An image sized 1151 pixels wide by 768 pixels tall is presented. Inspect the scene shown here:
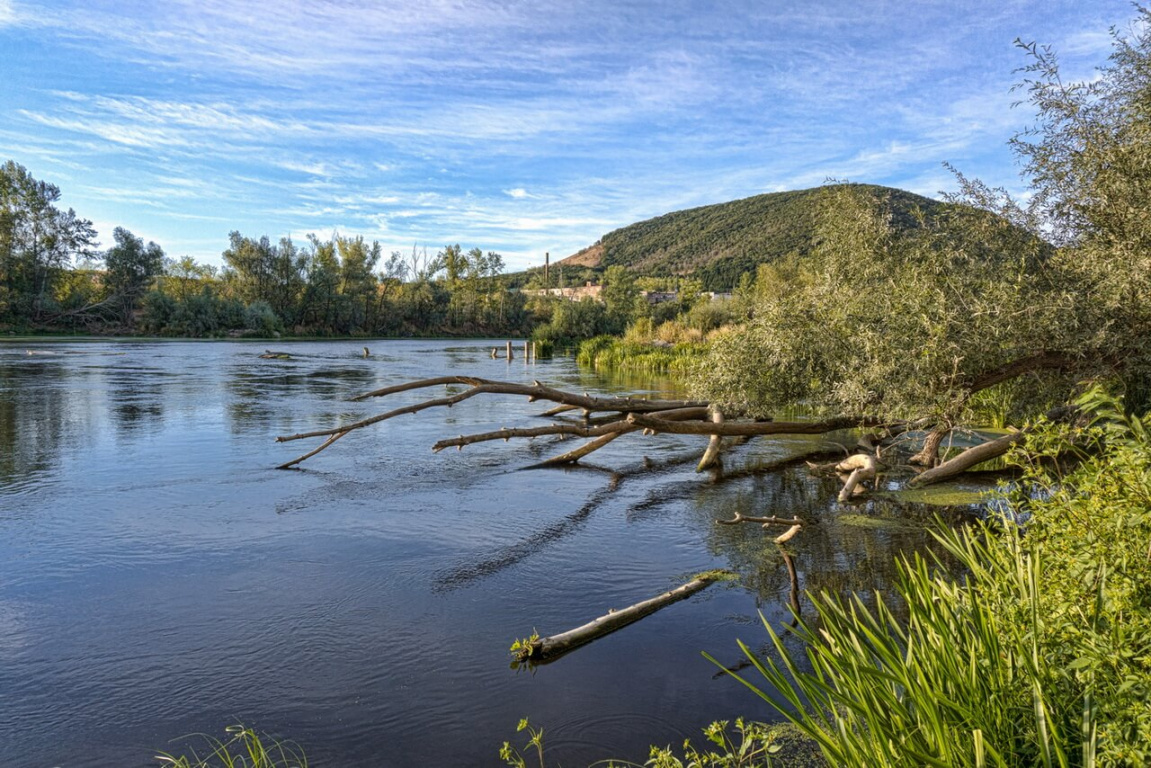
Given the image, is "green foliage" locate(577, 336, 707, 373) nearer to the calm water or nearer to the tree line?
the calm water

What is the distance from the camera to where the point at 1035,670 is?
7.35 feet

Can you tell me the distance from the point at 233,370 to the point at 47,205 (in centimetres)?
4523

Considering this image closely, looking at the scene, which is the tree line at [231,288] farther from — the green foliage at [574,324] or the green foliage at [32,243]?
the green foliage at [574,324]

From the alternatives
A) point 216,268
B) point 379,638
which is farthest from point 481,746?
point 216,268

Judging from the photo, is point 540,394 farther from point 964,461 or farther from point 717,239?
point 717,239

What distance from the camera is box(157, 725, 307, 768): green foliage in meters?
4.06

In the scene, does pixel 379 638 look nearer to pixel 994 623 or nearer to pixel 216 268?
pixel 994 623

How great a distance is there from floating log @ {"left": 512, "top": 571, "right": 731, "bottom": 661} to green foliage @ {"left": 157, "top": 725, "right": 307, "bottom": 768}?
168 cm

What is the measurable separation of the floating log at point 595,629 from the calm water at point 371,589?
0.10 meters

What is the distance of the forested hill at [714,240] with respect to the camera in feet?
331

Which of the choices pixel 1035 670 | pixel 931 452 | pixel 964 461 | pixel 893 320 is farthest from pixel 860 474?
pixel 1035 670

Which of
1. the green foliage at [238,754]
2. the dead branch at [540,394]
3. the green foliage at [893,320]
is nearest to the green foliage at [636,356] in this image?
the dead branch at [540,394]

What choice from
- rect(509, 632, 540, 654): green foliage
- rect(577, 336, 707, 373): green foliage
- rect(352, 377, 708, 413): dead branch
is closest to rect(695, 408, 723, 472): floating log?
rect(352, 377, 708, 413): dead branch

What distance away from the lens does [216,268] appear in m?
85.3
